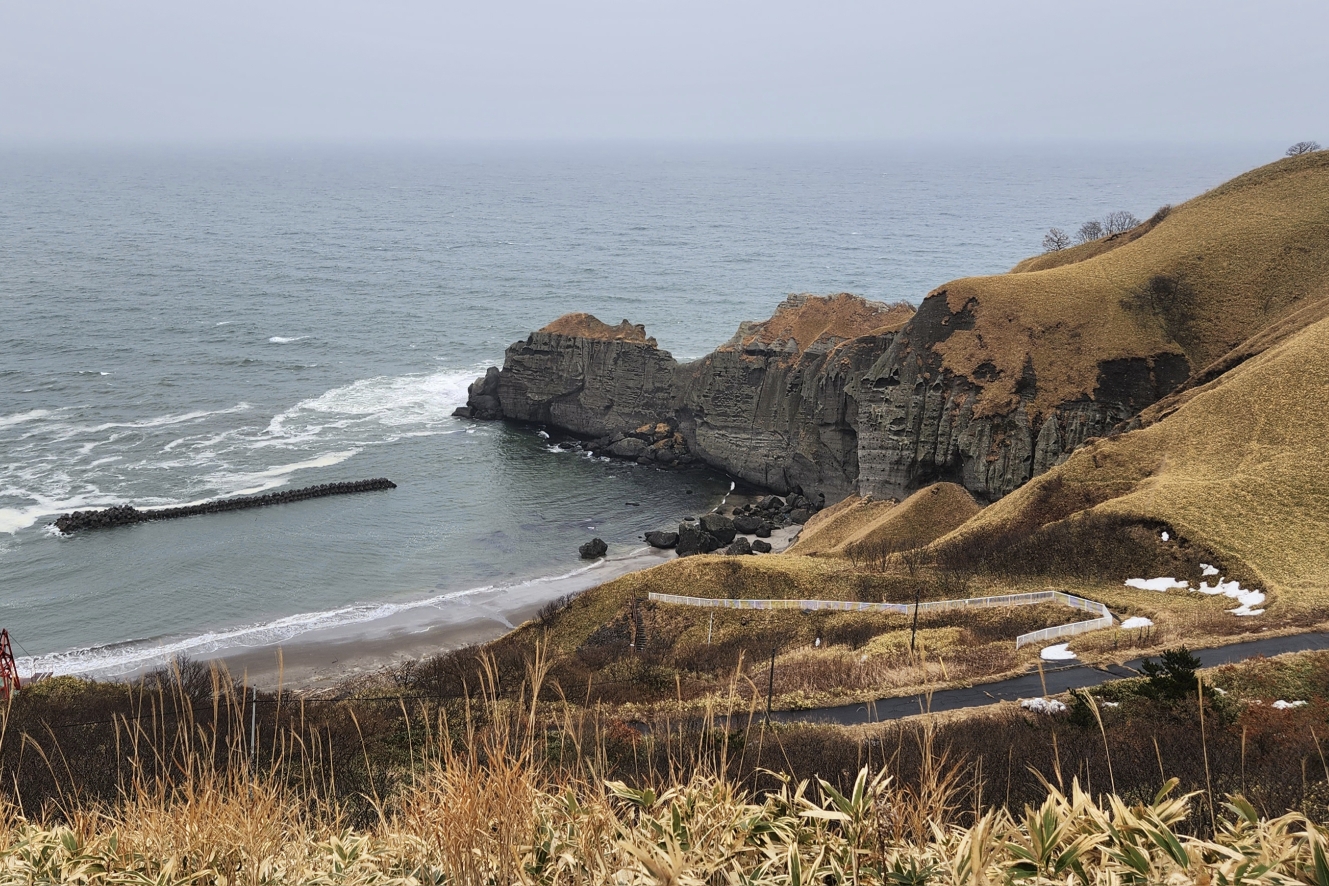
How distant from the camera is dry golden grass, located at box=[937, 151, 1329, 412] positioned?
64750 mm

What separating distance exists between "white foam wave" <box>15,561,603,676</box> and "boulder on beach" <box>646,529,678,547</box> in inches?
476

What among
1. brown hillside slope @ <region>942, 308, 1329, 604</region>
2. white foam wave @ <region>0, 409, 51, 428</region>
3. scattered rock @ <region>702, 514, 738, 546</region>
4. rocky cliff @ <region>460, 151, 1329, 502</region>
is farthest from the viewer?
white foam wave @ <region>0, 409, 51, 428</region>

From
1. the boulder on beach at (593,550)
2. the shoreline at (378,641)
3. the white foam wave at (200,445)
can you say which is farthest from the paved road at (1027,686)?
the white foam wave at (200,445)

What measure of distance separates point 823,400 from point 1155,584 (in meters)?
41.2

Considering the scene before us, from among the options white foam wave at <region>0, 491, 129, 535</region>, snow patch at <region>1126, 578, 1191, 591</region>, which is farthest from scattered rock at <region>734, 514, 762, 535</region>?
Result: white foam wave at <region>0, 491, 129, 535</region>

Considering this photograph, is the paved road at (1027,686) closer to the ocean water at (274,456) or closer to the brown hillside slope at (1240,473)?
the brown hillside slope at (1240,473)

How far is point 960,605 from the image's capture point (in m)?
41.8

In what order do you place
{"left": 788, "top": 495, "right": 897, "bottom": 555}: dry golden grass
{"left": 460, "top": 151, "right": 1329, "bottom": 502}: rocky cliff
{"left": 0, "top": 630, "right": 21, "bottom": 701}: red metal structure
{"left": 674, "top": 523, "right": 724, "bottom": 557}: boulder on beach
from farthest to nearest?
{"left": 674, "top": 523, "right": 724, "bottom": 557}: boulder on beach → {"left": 788, "top": 495, "right": 897, "bottom": 555}: dry golden grass → {"left": 460, "top": 151, "right": 1329, "bottom": 502}: rocky cliff → {"left": 0, "top": 630, "right": 21, "bottom": 701}: red metal structure

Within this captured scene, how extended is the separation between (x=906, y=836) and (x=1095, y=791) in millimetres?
11293

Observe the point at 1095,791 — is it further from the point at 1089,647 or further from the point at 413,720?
the point at 413,720

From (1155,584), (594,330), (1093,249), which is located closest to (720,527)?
(594,330)

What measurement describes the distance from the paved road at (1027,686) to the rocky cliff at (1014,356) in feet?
97.7

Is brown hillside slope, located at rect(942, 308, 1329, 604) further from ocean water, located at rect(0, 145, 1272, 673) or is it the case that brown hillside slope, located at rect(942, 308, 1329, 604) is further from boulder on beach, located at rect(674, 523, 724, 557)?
ocean water, located at rect(0, 145, 1272, 673)

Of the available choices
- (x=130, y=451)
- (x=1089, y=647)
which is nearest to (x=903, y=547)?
(x=1089, y=647)
